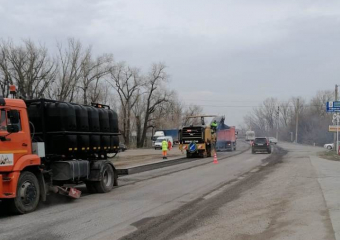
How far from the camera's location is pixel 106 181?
43.4 ft

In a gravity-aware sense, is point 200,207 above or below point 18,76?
below

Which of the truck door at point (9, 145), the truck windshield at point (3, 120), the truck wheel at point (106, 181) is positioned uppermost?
the truck windshield at point (3, 120)

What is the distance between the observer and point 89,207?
10203mm

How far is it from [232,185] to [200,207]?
4724 mm

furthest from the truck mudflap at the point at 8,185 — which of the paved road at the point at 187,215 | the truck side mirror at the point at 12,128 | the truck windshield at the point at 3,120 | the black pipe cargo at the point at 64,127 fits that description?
Answer: the black pipe cargo at the point at 64,127

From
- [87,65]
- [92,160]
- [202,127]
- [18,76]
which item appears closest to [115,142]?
[92,160]

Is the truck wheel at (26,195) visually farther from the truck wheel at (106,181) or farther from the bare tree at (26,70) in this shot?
the bare tree at (26,70)

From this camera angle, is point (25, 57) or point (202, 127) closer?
point (202, 127)

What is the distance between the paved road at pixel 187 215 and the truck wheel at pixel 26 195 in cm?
26

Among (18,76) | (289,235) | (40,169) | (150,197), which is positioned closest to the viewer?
(289,235)

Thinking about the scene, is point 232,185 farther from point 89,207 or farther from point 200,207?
point 89,207

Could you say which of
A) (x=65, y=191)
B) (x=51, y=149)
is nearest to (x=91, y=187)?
(x=65, y=191)

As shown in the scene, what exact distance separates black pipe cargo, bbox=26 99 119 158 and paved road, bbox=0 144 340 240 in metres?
1.55

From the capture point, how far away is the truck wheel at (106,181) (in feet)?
41.9
